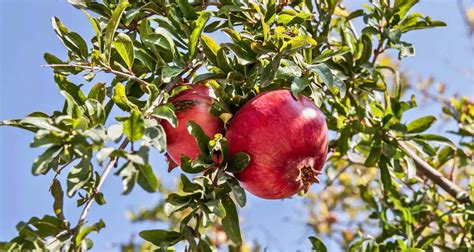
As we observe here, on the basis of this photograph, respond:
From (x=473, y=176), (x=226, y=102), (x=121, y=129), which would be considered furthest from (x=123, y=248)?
(x=121, y=129)

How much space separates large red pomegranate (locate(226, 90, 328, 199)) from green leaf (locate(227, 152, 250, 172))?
0.07 ft

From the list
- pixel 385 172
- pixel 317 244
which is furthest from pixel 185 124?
pixel 385 172

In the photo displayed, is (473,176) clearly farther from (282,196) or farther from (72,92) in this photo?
(72,92)

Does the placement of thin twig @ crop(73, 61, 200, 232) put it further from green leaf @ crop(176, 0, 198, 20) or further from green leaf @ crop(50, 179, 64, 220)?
green leaf @ crop(176, 0, 198, 20)

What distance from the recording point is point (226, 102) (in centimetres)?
118

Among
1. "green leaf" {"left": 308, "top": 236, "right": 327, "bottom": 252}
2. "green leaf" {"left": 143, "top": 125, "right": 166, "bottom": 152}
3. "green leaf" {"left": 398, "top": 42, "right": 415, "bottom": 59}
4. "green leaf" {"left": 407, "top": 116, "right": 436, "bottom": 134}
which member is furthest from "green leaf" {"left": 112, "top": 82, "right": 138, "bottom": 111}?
"green leaf" {"left": 407, "top": 116, "right": 436, "bottom": 134}

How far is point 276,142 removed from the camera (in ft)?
3.52

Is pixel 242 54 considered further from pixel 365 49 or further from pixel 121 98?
pixel 365 49

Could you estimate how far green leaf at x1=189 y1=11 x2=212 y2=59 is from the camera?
3.69ft

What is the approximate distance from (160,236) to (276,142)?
1.01ft

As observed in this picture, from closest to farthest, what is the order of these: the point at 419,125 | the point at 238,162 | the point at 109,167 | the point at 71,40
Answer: the point at 109,167, the point at 238,162, the point at 71,40, the point at 419,125

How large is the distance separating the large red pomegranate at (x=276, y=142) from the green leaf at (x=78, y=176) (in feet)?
1.01

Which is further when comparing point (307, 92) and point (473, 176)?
point (473, 176)

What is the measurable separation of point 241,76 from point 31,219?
501 mm
